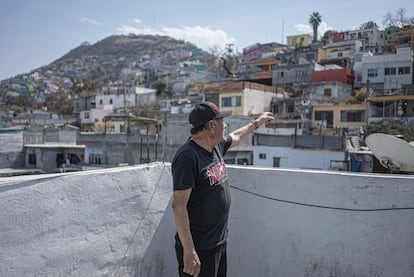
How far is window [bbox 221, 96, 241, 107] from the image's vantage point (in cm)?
2614

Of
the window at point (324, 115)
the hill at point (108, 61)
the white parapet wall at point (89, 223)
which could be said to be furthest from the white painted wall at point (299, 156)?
the hill at point (108, 61)

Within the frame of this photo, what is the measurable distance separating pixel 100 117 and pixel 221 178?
36293mm

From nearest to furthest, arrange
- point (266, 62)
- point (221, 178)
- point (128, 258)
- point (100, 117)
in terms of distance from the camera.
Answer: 1. point (221, 178)
2. point (128, 258)
3. point (100, 117)
4. point (266, 62)

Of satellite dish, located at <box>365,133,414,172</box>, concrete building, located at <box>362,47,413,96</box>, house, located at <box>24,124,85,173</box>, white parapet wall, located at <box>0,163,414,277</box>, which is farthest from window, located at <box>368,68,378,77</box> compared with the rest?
white parapet wall, located at <box>0,163,414,277</box>

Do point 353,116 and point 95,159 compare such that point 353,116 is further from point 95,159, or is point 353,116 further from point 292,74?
point 95,159

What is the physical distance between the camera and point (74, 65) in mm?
114875

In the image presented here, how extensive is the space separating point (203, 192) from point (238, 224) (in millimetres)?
1007

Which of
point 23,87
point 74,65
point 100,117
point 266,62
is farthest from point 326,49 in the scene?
point 74,65

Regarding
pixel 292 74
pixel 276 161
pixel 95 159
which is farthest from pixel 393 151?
pixel 292 74

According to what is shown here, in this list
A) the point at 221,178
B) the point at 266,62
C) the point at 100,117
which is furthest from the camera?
the point at 266,62

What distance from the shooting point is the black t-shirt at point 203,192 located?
1.91 metres

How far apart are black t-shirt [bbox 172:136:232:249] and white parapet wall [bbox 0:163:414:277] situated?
58 centimetres

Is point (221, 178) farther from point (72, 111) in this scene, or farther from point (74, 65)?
point (74, 65)

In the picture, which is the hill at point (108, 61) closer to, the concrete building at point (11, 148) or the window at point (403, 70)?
the concrete building at point (11, 148)
